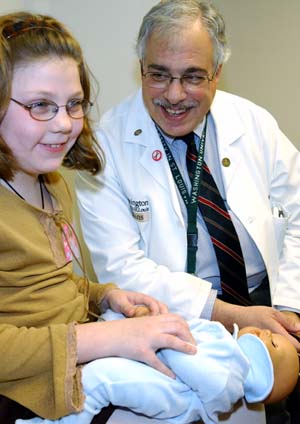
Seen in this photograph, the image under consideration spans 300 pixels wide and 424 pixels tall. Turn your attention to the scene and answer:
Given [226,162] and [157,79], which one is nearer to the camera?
[157,79]

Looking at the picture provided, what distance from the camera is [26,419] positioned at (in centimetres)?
109

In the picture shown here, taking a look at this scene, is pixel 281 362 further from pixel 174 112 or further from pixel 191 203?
pixel 174 112

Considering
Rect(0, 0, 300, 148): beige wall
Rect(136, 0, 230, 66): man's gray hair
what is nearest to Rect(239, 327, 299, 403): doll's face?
Rect(136, 0, 230, 66): man's gray hair

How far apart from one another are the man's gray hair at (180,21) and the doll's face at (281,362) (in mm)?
890

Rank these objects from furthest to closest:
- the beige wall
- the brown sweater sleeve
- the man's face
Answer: the beige wall
the man's face
the brown sweater sleeve

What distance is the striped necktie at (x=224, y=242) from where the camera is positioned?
1.70 metres

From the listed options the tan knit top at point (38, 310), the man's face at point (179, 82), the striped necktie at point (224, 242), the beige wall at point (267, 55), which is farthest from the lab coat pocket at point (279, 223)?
the beige wall at point (267, 55)

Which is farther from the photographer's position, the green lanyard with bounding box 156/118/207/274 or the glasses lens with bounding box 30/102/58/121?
the green lanyard with bounding box 156/118/207/274

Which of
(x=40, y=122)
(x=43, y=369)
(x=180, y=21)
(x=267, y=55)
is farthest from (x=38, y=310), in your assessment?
(x=267, y=55)

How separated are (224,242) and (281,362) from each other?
1.63ft

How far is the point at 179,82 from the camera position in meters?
1.64

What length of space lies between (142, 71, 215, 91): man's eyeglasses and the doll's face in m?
0.78

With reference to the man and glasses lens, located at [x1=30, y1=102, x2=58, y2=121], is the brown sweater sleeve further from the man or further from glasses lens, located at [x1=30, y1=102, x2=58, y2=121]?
the man

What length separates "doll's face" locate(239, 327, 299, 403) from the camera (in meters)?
1.28
